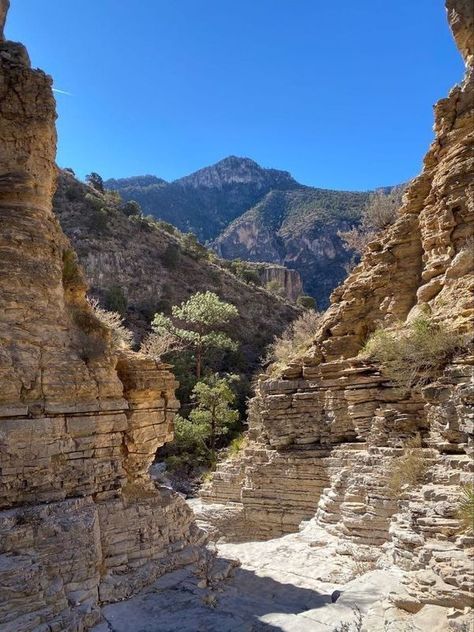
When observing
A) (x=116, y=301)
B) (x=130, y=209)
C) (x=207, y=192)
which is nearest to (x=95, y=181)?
(x=130, y=209)

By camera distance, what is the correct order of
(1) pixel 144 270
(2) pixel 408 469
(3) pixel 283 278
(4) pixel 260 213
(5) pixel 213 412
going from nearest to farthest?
(2) pixel 408 469 → (5) pixel 213 412 → (1) pixel 144 270 → (3) pixel 283 278 → (4) pixel 260 213

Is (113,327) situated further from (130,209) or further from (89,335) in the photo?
(130,209)

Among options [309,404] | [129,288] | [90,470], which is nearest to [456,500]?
[90,470]

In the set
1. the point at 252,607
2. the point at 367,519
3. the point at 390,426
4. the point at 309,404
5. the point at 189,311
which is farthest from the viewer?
the point at 189,311

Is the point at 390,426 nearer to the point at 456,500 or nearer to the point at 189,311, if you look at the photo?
the point at 456,500

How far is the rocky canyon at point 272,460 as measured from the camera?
652 cm

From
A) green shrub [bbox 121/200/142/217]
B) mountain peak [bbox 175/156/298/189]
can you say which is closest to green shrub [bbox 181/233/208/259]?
green shrub [bbox 121/200/142/217]

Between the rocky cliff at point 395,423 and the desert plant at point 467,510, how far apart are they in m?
0.14

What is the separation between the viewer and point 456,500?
6.64 m

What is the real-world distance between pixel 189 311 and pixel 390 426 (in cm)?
1772

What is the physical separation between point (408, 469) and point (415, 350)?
2.39 m

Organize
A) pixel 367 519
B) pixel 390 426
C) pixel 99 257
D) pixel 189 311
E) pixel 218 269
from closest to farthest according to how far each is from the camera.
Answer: pixel 367 519 → pixel 390 426 → pixel 189 311 → pixel 99 257 → pixel 218 269

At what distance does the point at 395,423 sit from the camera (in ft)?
35.1

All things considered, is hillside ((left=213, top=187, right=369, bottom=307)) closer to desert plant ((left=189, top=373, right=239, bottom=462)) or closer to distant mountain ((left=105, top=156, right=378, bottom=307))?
distant mountain ((left=105, top=156, right=378, bottom=307))
